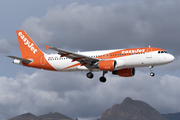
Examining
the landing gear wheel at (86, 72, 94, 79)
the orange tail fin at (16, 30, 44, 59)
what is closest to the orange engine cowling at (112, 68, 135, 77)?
the landing gear wheel at (86, 72, 94, 79)

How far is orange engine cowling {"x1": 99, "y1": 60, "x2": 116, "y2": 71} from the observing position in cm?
5489

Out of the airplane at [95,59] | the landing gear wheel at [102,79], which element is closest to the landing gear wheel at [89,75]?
the airplane at [95,59]

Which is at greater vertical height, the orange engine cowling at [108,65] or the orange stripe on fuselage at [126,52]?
the orange stripe on fuselage at [126,52]

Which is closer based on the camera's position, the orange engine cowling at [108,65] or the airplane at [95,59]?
the airplane at [95,59]

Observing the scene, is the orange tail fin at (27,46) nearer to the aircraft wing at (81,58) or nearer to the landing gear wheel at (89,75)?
the aircraft wing at (81,58)

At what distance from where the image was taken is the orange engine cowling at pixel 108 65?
180ft

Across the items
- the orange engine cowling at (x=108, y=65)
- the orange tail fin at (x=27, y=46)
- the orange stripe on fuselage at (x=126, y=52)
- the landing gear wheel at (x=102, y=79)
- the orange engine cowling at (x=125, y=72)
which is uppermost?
the orange tail fin at (x=27, y=46)

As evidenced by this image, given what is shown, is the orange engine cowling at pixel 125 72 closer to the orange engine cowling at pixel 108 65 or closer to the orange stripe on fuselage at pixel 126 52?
the orange stripe on fuselage at pixel 126 52

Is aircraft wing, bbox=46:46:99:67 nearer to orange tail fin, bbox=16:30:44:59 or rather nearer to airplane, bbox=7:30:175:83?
airplane, bbox=7:30:175:83

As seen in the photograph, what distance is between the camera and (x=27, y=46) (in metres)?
67.0

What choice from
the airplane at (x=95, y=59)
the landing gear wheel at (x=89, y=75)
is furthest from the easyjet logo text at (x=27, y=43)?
the landing gear wheel at (x=89, y=75)

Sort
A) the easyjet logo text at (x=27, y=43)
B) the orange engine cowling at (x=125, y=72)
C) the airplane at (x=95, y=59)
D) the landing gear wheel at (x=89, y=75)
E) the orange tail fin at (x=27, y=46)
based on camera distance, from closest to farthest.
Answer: the airplane at (x=95, y=59)
the landing gear wheel at (x=89, y=75)
the orange engine cowling at (x=125, y=72)
the orange tail fin at (x=27, y=46)
the easyjet logo text at (x=27, y=43)

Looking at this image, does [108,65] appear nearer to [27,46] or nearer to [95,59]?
[95,59]

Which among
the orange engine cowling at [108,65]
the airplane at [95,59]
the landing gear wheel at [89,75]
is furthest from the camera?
the landing gear wheel at [89,75]
